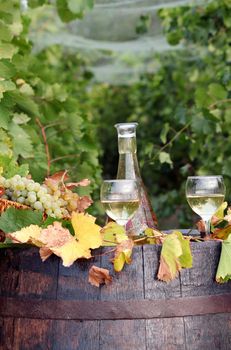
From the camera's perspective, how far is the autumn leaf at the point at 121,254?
190 cm

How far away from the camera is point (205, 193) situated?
2.13m

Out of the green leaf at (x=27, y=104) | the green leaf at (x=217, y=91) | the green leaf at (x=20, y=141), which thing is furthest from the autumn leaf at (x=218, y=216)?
the green leaf at (x=217, y=91)

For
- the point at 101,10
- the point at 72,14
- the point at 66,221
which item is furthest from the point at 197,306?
the point at 101,10

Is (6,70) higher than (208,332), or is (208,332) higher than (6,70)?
(6,70)

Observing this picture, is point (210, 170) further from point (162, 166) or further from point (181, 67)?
point (181, 67)

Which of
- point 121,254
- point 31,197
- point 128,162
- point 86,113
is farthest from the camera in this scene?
point 86,113

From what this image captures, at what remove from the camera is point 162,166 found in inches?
190

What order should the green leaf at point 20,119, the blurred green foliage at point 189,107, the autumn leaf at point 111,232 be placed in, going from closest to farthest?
the autumn leaf at point 111,232 < the green leaf at point 20,119 < the blurred green foliage at point 189,107

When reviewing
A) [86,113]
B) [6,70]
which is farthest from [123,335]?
[86,113]

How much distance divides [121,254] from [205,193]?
1.10ft

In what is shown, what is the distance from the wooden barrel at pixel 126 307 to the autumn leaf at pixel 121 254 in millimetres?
31

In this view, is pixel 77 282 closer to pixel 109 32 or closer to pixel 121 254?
pixel 121 254

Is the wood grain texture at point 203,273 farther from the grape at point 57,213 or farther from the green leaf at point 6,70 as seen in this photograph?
the green leaf at point 6,70

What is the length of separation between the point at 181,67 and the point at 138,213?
5269 mm
